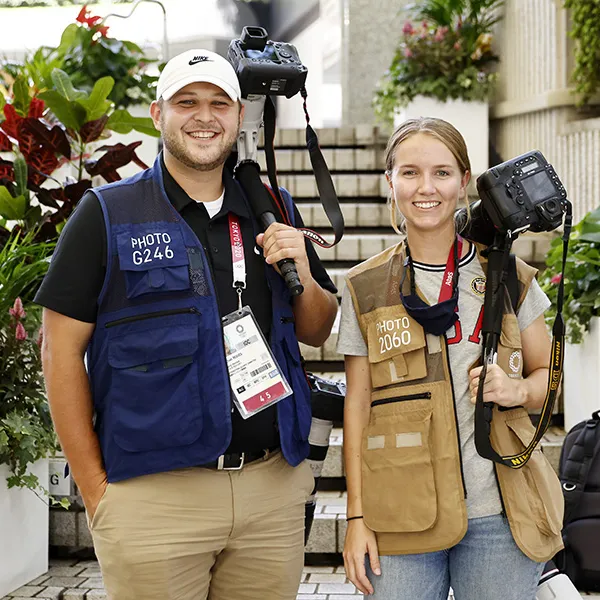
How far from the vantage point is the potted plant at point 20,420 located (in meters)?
2.48

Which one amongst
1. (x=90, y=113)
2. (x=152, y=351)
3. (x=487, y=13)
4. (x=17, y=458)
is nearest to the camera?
(x=152, y=351)

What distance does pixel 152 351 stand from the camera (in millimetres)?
1533

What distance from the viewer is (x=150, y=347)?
1.53 m

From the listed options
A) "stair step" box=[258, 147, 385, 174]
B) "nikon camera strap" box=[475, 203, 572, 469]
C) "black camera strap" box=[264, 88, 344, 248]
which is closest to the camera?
"nikon camera strap" box=[475, 203, 572, 469]

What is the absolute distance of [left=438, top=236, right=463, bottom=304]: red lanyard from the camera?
5.17 ft

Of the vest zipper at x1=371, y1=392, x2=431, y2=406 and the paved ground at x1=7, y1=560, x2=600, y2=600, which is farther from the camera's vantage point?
the paved ground at x1=7, y1=560, x2=600, y2=600

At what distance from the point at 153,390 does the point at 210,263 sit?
27cm

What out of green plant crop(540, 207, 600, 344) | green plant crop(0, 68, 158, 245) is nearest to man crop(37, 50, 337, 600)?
green plant crop(0, 68, 158, 245)

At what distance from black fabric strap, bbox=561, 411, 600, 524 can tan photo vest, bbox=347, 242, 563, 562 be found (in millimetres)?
802

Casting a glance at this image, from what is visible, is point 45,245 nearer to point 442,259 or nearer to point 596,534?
point 442,259

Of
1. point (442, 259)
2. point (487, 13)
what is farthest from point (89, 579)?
point (487, 13)

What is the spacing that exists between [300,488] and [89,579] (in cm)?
128

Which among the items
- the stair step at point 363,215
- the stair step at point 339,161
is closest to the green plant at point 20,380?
the stair step at point 363,215

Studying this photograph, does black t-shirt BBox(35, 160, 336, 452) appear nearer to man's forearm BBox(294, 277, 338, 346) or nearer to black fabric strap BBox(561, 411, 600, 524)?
man's forearm BBox(294, 277, 338, 346)
